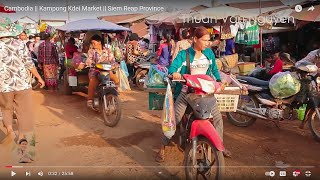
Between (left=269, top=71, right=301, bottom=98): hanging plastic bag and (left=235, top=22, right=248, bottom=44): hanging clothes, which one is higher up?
(left=235, top=22, right=248, bottom=44): hanging clothes

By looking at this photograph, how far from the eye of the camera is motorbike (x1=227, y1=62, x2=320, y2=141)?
13.2 feet

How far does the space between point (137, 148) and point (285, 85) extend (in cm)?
194

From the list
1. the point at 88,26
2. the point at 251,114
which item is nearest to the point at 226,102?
the point at 251,114

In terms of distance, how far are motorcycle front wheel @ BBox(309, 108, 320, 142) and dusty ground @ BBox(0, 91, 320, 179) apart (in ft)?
0.32

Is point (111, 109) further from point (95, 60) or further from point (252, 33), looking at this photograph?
point (252, 33)

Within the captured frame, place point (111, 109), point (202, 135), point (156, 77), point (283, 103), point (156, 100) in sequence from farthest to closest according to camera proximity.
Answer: point (111, 109) < point (283, 103) < point (156, 100) < point (156, 77) < point (202, 135)

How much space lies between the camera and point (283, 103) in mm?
4254

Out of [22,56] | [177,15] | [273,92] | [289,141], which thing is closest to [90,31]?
[177,15]

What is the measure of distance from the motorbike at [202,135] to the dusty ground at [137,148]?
27 cm

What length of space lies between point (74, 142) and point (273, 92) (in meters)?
2.54

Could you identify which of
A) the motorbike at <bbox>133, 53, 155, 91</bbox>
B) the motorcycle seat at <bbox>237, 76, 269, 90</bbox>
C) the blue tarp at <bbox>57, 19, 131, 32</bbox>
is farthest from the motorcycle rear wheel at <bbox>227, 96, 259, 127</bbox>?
the motorbike at <bbox>133, 53, 155, 91</bbox>

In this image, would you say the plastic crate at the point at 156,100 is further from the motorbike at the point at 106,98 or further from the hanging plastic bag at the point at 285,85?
the hanging plastic bag at the point at 285,85

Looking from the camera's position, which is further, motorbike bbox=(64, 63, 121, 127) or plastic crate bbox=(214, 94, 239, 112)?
motorbike bbox=(64, 63, 121, 127)

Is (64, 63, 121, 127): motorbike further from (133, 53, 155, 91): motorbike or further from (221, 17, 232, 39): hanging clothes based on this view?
(221, 17, 232, 39): hanging clothes
